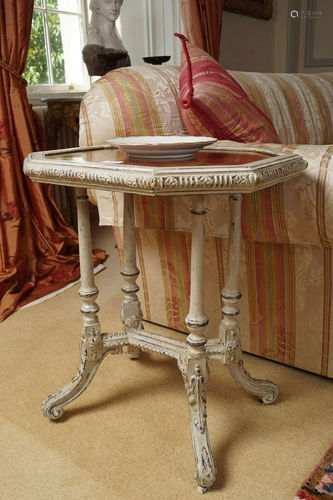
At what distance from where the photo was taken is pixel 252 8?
12.3ft

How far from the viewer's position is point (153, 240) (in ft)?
5.21

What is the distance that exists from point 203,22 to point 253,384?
2559mm

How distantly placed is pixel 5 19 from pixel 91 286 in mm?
1363

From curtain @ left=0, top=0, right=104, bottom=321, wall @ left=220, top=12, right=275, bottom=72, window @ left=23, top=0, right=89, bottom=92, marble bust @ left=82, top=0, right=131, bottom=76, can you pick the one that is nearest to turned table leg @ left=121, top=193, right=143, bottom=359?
curtain @ left=0, top=0, right=104, bottom=321

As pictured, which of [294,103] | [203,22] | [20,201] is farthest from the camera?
[203,22]

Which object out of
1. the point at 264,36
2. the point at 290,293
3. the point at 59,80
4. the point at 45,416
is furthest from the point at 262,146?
the point at 264,36

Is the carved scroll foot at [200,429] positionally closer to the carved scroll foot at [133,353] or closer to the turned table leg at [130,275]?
the turned table leg at [130,275]

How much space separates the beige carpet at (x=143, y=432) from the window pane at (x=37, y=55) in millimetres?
1772

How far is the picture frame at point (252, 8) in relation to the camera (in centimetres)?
350

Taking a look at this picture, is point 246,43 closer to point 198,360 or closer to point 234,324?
point 234,324

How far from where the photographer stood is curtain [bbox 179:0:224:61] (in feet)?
Answer: 9.78

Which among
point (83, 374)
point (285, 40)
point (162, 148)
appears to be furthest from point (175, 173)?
point (285, 40)

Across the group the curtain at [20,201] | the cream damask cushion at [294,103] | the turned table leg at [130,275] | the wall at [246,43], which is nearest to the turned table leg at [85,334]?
the turned table leg at [130,275]

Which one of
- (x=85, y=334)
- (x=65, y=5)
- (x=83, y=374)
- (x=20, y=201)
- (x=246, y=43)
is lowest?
(x=83, y=374)
